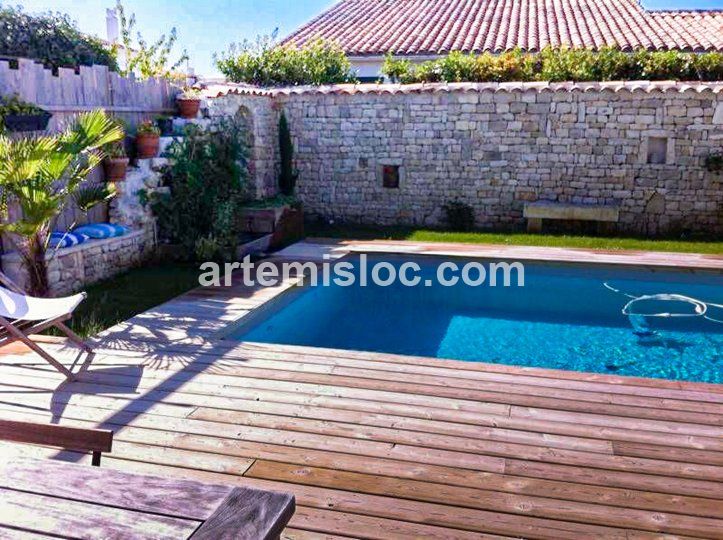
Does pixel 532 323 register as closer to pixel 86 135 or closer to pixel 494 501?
pixel 494 501

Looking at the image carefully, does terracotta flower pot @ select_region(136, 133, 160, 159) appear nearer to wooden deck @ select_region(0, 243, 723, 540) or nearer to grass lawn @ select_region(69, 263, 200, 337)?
grass lawn @ select_region(69, 263, 200, 337)

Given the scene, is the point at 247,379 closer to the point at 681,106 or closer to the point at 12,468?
the point at 12,468

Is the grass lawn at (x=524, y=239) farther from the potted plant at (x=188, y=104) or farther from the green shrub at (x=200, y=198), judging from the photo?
the potted plant at (x=188, y=104)

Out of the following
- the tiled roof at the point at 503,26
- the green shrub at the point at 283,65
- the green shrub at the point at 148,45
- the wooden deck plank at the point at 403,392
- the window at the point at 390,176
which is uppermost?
the tiled roof at the point at 503,26

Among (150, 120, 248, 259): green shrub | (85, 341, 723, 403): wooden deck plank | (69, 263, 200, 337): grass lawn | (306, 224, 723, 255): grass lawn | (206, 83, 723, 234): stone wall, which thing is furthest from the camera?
(206, 83, 723, 234): stone wall

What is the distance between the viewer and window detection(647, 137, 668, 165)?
1128 cm

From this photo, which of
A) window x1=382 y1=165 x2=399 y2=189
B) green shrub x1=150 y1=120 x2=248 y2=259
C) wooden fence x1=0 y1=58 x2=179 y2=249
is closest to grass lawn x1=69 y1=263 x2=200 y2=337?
green shrub x1=150 y1=120 x2=248 y2=259

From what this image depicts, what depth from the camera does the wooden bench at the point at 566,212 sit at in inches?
442

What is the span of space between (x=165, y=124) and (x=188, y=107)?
0.53 m

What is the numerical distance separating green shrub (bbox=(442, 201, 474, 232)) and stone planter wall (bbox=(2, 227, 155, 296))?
561 centimetres

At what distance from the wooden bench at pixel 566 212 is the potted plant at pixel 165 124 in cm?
606

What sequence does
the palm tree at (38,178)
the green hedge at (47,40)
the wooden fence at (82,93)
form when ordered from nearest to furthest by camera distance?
1. the palm tree at (38,178)
2. the wooden fence at (82,93)
3. the green hedge at (47,40)

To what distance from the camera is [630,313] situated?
7.86 meters

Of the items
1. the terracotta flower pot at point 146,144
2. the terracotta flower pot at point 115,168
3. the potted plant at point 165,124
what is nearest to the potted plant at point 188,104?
the potted plant at point 165,124
